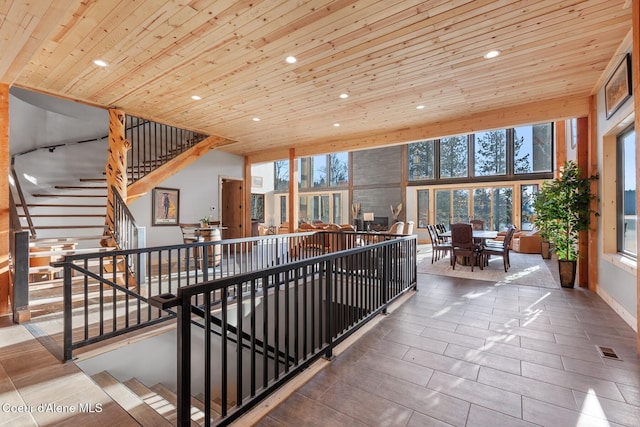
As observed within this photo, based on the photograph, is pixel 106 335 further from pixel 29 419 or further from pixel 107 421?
pixel 107 421

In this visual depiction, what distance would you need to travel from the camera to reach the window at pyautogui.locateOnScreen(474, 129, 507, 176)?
10.8m

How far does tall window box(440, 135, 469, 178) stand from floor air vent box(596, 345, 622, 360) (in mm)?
9816

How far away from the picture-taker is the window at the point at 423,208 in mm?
12273

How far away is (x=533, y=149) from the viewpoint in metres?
10.2

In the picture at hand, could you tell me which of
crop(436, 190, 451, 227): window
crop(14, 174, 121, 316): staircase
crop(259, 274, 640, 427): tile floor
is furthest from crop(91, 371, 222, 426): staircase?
crop(436, 190, 451, 227): window

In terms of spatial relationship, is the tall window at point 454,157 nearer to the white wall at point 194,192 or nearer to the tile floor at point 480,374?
the white wall at point 194,192

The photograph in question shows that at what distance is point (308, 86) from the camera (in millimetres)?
3941

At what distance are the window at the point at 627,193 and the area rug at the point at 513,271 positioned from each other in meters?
1.31

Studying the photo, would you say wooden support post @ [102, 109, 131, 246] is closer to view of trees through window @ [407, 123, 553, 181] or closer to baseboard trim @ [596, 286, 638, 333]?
baseboard trim @ [596, 286, 638, 333]

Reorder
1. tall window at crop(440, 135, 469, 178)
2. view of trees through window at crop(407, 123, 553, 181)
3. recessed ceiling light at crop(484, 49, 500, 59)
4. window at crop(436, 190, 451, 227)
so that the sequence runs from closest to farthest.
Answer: recessed ceiling light at crop(484, 49, 500, 59)
view of trees through window at crop(407, 123, 553, 181)
tall window at crop(440, 135, 469, 178)
window at crop(436, 190, 451, 227)

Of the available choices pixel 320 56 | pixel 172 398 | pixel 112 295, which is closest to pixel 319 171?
pixel 320 56

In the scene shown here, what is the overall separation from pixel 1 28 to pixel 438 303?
4974mm

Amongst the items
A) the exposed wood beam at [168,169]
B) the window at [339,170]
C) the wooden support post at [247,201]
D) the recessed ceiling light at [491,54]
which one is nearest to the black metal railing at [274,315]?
the recessed ceiling light at [491,54]

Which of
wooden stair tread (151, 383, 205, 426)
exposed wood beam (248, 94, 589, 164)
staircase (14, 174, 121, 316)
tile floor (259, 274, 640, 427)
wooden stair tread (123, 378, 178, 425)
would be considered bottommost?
wooden stair tread (151, 383, 205, 426)
